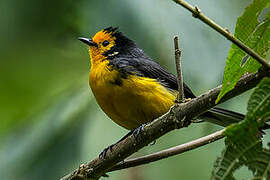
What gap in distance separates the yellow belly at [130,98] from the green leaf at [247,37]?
2.30 m

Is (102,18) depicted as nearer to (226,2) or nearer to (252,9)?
(226,2)

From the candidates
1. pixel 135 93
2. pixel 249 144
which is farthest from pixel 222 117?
pixel 249 144

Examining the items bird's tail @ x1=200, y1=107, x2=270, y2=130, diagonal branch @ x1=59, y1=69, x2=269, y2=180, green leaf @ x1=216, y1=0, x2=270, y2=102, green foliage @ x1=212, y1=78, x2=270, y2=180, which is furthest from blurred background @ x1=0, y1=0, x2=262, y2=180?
green foliage @ x1=212, y1=78, x2=270, y2=180

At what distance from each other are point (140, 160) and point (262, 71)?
1341mm

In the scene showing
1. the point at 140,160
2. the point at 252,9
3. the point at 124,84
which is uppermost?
the point at 124,84

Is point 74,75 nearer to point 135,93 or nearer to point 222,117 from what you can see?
point 135,93

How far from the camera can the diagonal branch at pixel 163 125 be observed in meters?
1.68

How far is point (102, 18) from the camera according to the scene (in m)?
3.09

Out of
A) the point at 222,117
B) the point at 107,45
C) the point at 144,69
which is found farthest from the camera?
the point at 107,45

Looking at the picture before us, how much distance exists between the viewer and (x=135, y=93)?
146 inches

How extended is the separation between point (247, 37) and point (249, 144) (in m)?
0.31

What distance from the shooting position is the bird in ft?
12.1

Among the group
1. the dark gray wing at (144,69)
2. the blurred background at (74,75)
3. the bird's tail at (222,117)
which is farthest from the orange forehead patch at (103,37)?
the bird's tail at (222,117)

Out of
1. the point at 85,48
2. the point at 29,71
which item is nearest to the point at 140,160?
the point at 29,71
